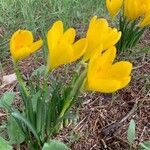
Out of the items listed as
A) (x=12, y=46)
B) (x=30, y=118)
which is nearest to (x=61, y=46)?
(x=12, y=46)

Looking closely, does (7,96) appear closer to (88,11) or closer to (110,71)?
(110,71)

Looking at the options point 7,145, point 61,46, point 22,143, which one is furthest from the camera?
point 22,143

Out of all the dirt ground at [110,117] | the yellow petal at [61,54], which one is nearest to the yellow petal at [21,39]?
the yellow petal at [61,54]

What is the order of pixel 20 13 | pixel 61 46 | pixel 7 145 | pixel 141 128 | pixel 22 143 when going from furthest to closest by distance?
pixel 20 13 → pixel 141 128 → pixel 22 143 → pixel 7 145 → pixel 61 46

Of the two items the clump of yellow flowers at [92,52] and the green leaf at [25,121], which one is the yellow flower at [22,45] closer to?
the clump of yellow flowers at [92,52]

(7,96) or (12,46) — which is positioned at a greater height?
(12,46)

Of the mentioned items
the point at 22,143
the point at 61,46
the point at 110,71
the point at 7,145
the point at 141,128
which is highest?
the point at 61,46

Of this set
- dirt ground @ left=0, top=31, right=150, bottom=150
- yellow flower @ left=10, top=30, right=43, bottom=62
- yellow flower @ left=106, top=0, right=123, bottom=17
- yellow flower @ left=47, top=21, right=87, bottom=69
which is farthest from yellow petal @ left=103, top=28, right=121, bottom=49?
yellow flower @ left=106, top=0, right=123, bottom=17
